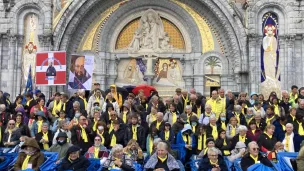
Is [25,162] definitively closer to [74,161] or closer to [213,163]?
[74,161]

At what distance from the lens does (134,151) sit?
1205 cm

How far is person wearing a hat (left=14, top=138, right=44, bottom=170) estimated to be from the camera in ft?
35.8

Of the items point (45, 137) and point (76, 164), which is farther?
point (45, 137)

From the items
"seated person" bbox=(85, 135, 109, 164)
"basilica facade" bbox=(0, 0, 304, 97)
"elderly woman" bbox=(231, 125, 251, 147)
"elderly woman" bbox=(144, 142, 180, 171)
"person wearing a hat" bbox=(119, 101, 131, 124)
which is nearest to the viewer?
"elderly woman" bbox=(144, 142, 180, 171)

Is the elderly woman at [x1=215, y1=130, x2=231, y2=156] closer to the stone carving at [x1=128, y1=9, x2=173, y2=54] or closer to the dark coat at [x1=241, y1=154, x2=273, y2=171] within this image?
the dark coat at [x1=241, y1=154, x2=273, y2=171]

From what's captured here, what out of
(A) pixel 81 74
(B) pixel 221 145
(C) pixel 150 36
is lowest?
(B) pixel 221 145

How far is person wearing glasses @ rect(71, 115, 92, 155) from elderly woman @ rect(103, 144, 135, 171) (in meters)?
2.38

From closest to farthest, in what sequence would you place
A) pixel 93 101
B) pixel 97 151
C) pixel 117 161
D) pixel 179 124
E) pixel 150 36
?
pixel 117 161
pixel 97 151
pixel 179 124
pixel 93 101
pixel 150 36

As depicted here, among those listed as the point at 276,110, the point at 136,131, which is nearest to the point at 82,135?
the point at 136,131

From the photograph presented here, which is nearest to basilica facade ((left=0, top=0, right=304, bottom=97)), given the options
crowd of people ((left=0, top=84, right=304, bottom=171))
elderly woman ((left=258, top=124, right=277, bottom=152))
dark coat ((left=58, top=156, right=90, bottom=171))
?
crowd of people ((left=0, top=84, right=304, bottom=171))

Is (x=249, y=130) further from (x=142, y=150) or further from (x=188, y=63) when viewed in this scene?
(x=188, y=63)

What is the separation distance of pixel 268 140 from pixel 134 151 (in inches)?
148

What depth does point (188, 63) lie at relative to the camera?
2481 centimetres

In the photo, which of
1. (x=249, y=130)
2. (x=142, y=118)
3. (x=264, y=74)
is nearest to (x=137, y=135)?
(x=142, y=118)
